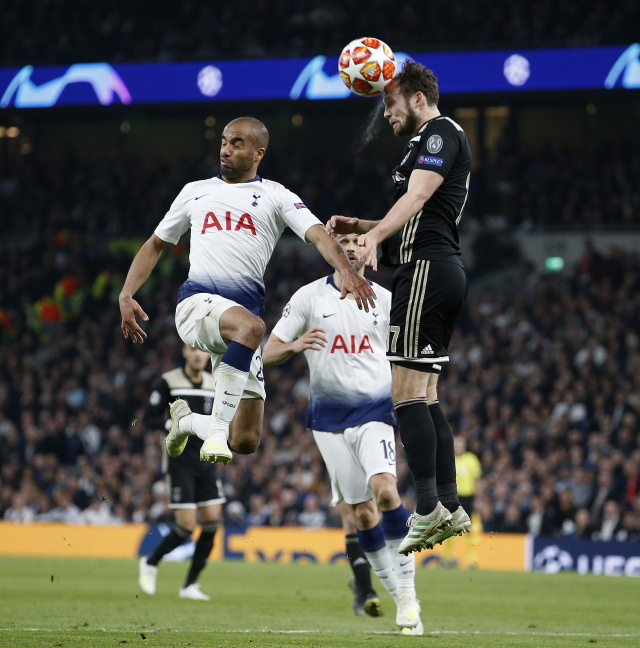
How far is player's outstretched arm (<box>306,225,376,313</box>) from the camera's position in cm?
583

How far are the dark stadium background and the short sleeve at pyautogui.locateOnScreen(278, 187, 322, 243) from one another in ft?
31.6

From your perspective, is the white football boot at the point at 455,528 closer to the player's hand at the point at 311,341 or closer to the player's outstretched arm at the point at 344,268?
the player's outstretched arm at the point at 344,268

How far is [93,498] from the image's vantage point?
17984mm

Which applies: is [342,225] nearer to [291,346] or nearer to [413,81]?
[413,81]

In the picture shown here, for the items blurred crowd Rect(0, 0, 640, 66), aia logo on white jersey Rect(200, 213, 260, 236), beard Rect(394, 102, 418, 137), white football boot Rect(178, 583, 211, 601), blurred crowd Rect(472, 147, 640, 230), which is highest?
blurred crowd Rect(0, 0, 640, 66)

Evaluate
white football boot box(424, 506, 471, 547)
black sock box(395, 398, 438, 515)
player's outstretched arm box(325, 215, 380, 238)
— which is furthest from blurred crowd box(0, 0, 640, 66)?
white football boot box(424, 506, 471, 547)

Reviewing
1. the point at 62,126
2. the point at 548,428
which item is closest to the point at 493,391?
the point at 548,428

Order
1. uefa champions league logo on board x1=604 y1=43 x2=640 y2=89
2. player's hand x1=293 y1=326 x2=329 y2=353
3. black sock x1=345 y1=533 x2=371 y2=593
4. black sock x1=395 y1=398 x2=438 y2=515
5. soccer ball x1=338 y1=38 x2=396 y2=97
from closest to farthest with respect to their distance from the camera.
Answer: black sock x1=395 y1=398 x2=438 y2=515 → soccer ball x1=338 y1=38 x2=396 y2=97 → player's hand x1=293 y1=326 x2=329 y2=353 → black sock x1=345 y1=533 x2=371 y2=593 → uefa champions league logo on board x1=604 y1=43 x2=640 y2=89

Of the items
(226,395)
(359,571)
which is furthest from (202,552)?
(226,395)

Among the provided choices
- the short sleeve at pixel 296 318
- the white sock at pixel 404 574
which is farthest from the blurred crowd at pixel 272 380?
the white sock at pixel 404 574

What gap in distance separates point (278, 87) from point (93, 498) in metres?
9.08

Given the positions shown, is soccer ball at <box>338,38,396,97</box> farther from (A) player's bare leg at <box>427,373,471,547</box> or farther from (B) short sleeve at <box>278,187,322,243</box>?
(A) player's bare leg at <box>427,373,471,547</box>

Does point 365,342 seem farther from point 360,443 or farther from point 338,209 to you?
point 338,209

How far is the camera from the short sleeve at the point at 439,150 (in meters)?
5.79
